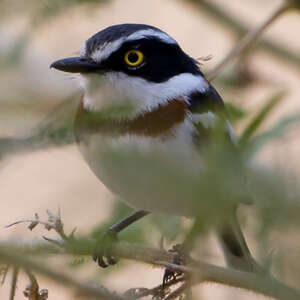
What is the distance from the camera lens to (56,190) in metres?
0.94

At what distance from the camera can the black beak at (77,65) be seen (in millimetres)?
2246

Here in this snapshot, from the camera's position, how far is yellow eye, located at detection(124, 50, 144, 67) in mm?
2438

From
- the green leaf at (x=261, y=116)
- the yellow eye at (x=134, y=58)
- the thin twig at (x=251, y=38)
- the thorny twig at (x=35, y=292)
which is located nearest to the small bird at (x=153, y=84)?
the yellow eye at (x=134, y=58)

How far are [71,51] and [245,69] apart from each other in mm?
1130

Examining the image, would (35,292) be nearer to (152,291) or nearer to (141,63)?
(152,291)

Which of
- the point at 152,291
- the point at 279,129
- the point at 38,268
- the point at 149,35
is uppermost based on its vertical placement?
the point at 149,35

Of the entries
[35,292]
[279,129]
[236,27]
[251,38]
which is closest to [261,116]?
[279,129]

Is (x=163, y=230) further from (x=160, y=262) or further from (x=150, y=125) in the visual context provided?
(x=150, y=125)

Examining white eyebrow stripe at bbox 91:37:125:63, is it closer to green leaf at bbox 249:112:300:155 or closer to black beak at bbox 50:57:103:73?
black beak at bbox 50:57:103:73

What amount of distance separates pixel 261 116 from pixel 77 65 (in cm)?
161

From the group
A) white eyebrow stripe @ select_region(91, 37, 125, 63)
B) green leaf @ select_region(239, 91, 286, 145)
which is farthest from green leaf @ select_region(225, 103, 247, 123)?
green leaf @ select_region(239, 91, 286, 145)

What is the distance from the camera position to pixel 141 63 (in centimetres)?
254

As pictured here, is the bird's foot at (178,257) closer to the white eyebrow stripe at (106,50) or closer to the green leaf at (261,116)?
the green leaf at (261,116)

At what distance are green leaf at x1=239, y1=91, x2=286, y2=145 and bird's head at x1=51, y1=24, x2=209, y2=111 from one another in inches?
56.5
